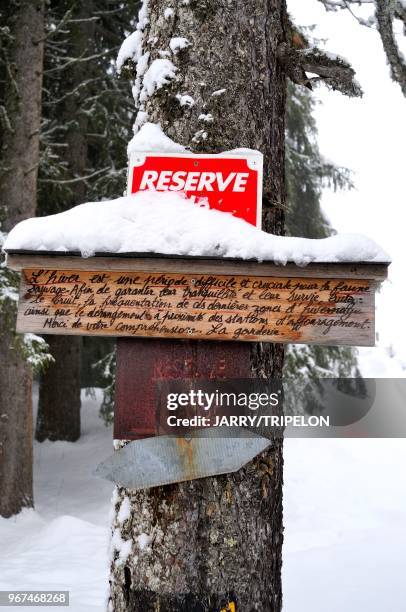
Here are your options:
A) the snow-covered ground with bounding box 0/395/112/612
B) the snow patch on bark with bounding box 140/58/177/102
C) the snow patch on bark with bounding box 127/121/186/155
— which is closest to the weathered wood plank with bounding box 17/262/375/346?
the snow patch on bark with bounding box 127/121/186/155

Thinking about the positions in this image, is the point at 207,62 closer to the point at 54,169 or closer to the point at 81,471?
the point at 54,169

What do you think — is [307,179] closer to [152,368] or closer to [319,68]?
[319,68]

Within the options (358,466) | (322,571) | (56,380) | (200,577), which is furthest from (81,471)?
(200,577)

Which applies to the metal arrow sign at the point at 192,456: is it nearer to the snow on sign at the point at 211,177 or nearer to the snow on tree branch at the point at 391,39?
the snow on sign at the point at 211,177

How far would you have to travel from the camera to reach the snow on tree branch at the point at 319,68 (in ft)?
7.93

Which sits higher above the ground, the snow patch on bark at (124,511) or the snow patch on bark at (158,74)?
the snow patch on bark at (158,74)

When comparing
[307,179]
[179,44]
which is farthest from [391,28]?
[307,179]

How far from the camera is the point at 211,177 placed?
213 centimetres

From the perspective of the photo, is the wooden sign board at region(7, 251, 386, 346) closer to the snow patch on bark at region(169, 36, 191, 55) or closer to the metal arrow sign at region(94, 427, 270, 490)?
the metal arrow sign at region(94, 427, 270, 490)

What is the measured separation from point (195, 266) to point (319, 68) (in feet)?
3.58

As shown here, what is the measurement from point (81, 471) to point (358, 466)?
4741 millimetres

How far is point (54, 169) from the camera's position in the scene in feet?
32.7

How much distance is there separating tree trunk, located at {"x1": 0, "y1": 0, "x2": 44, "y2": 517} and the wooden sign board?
6.86 m

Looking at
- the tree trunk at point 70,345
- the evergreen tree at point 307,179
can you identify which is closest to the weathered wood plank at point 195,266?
the tree trunk at point 70,345
